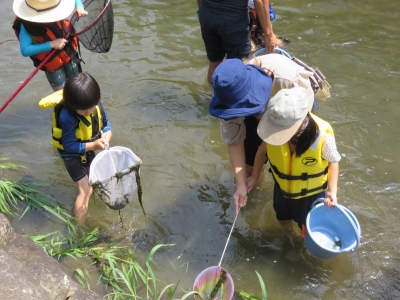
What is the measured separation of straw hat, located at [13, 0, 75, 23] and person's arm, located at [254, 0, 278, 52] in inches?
61.7

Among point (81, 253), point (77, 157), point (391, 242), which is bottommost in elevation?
point (391, 242)

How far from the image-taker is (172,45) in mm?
5840

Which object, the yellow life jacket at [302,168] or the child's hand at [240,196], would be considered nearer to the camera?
the yellow life jacket at [302,168]

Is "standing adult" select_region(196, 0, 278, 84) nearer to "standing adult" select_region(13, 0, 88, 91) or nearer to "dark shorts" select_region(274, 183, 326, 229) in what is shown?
"standing adult" select_region(13, 0, 88, 91)

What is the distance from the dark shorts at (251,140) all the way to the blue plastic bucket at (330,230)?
0.56 metres

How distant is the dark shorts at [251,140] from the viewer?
9.98 ft

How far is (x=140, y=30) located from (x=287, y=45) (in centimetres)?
206

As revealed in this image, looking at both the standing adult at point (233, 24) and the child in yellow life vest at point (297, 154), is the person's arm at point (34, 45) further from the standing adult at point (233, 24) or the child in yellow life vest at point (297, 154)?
the child in yellow life vest at point (297, 154)

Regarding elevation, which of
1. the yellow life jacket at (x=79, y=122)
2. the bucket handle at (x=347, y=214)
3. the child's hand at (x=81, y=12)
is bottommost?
the bucket handle at (x=347, y=214)

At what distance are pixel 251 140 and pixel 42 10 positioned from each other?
1.99 m

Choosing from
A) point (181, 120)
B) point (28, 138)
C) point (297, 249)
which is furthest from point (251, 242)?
point (28, 138)

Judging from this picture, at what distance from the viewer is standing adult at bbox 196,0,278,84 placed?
3791mm

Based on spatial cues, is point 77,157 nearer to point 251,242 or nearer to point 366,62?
point 251,242

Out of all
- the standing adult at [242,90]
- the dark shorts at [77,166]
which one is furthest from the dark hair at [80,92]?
the standing adult at [242,90]
